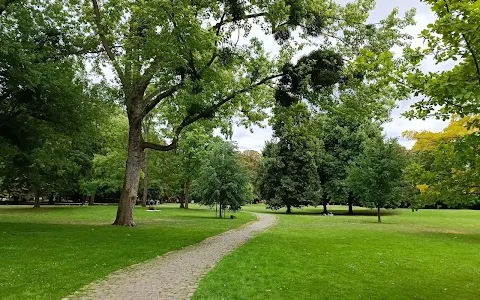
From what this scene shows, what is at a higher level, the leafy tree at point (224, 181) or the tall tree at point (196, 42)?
the tall tree at point (196, 42)

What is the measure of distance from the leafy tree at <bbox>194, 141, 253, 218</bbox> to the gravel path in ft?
58.5

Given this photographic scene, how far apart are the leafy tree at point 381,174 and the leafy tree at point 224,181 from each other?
934 centimetres

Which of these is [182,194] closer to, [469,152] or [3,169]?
[3,169]

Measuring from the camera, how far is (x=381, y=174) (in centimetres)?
2942

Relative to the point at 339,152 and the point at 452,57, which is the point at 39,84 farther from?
the point at 339,152

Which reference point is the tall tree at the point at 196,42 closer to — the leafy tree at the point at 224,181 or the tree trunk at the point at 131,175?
the tree trunk at the point at 131,175

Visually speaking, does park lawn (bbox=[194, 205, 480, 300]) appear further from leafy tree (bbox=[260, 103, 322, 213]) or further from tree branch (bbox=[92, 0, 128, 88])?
leafy tree (bbox=[260, 103, 322, 213])

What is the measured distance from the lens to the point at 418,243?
1619 centimetres

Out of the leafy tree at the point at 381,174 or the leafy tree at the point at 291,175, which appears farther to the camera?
the leafy tree at the point at 291,175

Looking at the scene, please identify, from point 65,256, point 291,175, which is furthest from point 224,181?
point 65,256

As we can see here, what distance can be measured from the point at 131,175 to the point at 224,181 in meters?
12.3

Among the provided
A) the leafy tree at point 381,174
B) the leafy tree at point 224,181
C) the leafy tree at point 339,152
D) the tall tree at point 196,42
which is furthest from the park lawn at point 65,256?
the leafy tree at point 339,152

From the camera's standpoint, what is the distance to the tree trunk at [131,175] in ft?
64.0

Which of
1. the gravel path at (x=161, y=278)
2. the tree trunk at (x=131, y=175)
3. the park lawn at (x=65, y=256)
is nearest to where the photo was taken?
the gravel path at (x=161, y=278)
